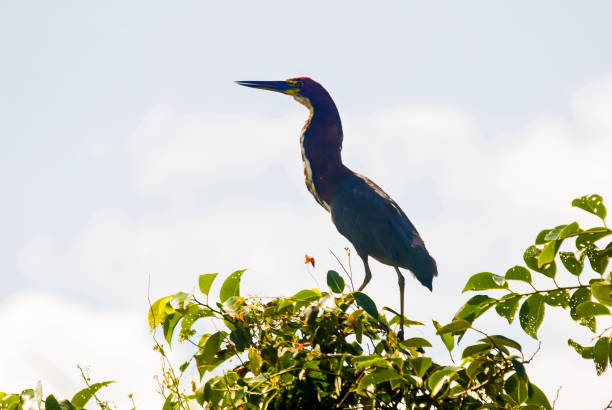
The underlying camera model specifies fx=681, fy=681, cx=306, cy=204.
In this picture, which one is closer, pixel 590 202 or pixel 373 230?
pixel 590 202

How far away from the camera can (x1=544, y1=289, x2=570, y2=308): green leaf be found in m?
2.14

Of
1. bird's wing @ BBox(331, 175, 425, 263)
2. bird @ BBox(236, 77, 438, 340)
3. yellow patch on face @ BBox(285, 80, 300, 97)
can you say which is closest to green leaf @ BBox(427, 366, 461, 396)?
bird @ BBox(236, 77, 438, 340)

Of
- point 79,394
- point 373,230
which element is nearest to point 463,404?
point 79,394

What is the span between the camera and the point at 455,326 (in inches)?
80.4

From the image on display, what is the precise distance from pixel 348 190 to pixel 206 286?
323 centimetres

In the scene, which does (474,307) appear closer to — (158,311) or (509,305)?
(509,305)

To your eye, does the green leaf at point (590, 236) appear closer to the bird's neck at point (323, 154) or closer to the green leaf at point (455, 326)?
the green leaf at point (455, 326)

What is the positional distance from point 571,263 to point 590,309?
15cm

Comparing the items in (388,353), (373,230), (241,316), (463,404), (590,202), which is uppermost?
(373,230)

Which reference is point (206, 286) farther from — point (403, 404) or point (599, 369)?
point (599, 369)

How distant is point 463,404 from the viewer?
2.14m

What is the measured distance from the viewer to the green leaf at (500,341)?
2033 millimetres

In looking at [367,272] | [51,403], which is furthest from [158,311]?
[367,272]

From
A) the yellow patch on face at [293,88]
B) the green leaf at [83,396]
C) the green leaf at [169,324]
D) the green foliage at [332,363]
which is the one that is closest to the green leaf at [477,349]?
the green foliage at [332,363]
